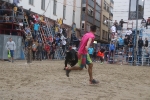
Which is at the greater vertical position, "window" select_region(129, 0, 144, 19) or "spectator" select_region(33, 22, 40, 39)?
"window" select_region(129, 0, 144, 19)

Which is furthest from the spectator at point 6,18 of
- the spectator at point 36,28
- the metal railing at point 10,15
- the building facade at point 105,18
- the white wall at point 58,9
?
the building facade at point 105,18

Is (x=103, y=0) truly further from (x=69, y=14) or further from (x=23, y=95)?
(x=23, y=95)

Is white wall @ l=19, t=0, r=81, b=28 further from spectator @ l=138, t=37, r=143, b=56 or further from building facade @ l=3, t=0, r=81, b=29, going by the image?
spectator @ l=138, t=37, r=143, b=56

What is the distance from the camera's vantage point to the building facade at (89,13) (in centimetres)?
4593

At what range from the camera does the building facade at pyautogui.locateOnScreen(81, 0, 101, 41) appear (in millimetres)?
45934

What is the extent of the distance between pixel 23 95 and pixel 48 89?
41.5 inches

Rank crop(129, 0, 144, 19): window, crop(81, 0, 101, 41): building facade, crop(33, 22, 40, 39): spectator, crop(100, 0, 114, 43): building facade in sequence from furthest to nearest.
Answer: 1. crop(100, 0, 114, 43): building facade
2. crop(81, 0, 101, 41): building facade
3. crop(129, 0, 144, 19): window
4. crop(33, 22, 40, 39): spectator

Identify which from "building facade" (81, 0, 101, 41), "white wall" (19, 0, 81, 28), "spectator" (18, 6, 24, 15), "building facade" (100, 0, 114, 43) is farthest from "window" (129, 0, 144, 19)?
"building facade" (100, 0, 114, 43)

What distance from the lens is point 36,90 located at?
738 cm

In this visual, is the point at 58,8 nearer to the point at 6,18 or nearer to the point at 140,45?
the point at 6,18

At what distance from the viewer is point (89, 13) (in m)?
48.5

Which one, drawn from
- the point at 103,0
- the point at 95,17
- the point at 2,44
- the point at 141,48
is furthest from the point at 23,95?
the point at 103,0

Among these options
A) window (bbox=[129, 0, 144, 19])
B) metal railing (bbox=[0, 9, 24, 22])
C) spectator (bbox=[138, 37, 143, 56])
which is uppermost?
Answer: window (bbox=[129, 0, 144, 19])

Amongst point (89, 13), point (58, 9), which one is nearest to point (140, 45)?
point (58, 9)
